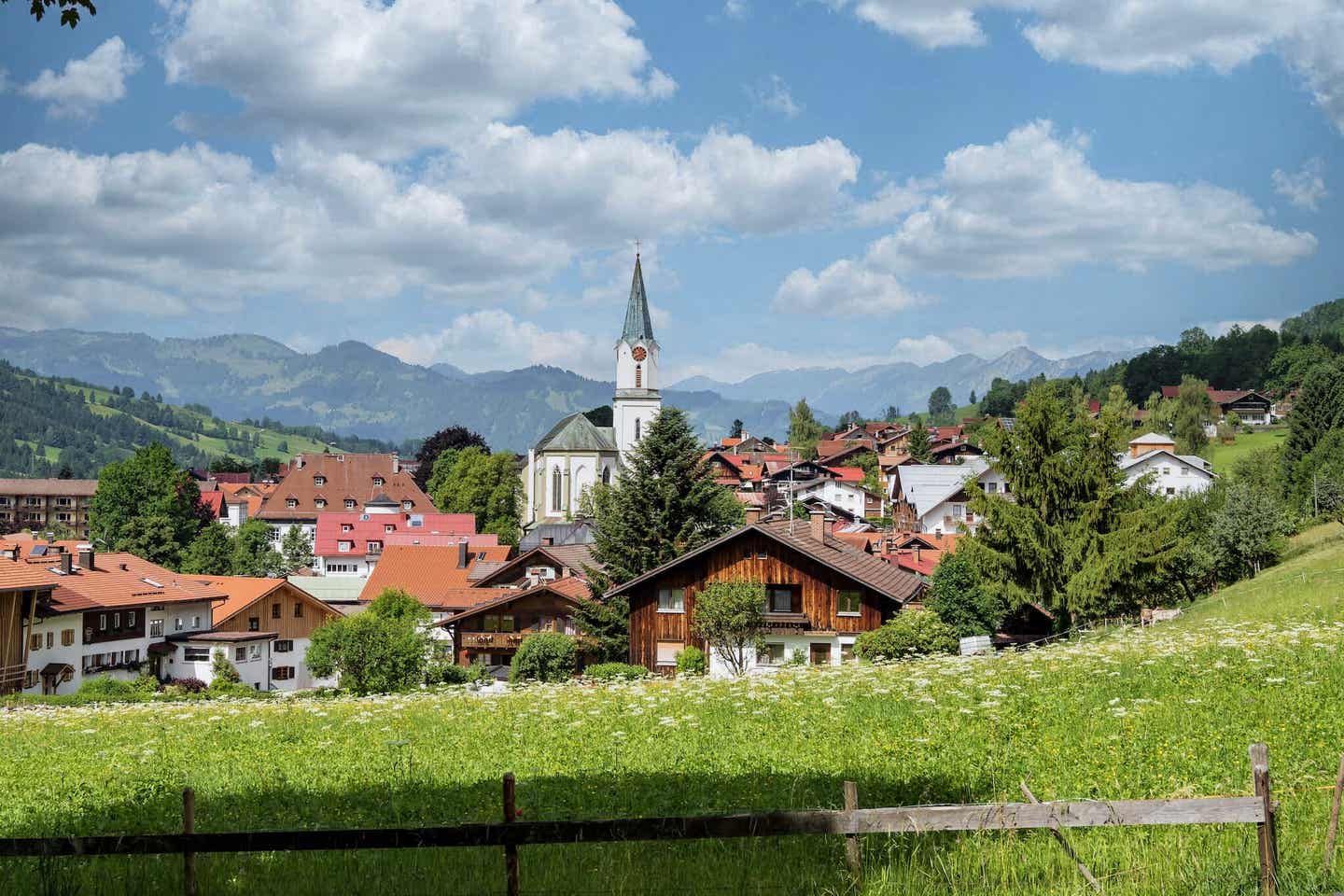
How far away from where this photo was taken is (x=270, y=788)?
12883mm

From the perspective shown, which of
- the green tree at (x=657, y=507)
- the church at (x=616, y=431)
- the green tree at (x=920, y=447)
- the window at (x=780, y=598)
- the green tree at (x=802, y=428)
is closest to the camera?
the window at (x=780, y=598)

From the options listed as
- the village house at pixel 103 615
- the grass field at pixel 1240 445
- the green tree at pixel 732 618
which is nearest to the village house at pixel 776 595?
the green tree at pixel 732 618

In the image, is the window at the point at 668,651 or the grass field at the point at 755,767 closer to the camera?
the grass field at the point at 755,767

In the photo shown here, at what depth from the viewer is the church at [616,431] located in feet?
365

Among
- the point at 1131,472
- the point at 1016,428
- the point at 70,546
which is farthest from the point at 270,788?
the point at 1131,472

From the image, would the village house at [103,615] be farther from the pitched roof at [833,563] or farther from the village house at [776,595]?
the pitched roof at [833,563]

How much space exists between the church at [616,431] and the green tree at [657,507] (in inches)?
2422

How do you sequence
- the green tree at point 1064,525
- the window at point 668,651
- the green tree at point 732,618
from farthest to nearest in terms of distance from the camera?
the green tree at point 1064,525, the window at point 668,651, the green tree at point 732,618

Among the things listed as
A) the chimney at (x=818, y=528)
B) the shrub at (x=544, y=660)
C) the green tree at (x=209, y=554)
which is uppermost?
the green tree at (x=209, y=554)

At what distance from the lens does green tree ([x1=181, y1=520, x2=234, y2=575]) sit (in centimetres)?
9256

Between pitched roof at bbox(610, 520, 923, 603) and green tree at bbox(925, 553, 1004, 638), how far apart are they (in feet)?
3.12

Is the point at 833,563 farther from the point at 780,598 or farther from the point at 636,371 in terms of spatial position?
the point at 636,371

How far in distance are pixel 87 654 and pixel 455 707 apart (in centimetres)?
4055

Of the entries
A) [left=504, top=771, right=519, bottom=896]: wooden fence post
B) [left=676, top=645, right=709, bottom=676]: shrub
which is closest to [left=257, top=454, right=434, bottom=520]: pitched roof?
[left=676, top=645, right=709, bottom=676]: shrub
